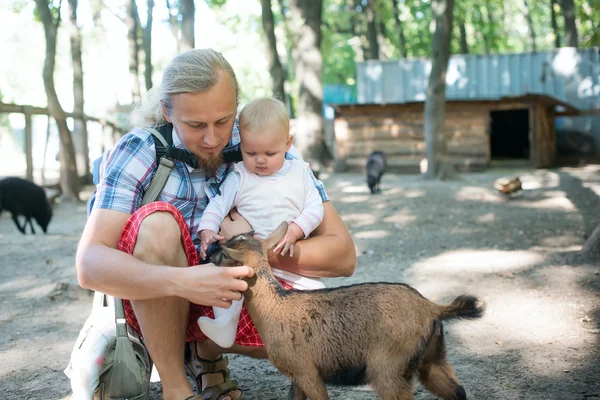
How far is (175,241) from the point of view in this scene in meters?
2.84

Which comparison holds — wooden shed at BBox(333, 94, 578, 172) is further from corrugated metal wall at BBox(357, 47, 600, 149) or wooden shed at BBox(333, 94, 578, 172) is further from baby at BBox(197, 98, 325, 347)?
baby at BBox(197, 98, 325, 347)

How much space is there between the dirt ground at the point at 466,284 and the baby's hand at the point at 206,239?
0.93 meters

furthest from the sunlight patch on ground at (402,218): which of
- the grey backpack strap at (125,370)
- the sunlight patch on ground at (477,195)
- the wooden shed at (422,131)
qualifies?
the wooden shed at (422,131)

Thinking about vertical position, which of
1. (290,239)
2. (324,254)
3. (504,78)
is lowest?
(324,254)

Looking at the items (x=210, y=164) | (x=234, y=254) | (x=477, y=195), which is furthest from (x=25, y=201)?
(x=234, y=254)

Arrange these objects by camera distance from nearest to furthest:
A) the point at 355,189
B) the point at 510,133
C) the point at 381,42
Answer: the point at 355,189 < the point at 510,133 < the point at 381,42

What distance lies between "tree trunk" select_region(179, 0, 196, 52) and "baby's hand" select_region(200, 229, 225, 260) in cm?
1031

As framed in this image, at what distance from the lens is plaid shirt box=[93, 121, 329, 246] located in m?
2.86

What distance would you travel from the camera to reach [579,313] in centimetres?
444

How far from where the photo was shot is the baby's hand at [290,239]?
293 cm

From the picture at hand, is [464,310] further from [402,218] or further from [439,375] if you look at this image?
[402,218]

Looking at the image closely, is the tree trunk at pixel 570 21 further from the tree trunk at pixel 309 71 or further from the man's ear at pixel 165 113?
the man's ear at pixel 165 113

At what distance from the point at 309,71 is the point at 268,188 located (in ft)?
47.3

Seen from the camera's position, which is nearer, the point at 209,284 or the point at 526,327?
the point at 209,284
